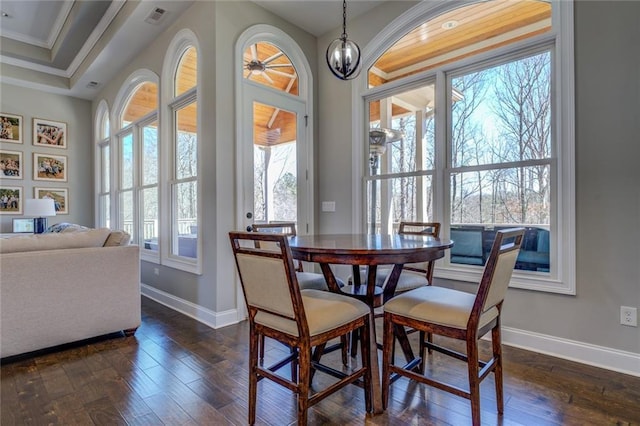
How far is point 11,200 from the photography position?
5348 millimetres

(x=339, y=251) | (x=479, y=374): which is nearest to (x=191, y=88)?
(x=339, y=251)

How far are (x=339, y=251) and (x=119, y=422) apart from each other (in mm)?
1381

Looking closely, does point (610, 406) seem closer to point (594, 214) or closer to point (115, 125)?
point (594, 214)

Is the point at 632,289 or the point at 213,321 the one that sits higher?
the point at 632,289

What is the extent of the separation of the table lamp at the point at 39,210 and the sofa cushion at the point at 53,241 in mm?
3295

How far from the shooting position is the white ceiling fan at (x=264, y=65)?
3.41m

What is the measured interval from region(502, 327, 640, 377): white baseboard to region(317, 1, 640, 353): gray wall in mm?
38

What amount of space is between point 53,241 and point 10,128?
4427mm

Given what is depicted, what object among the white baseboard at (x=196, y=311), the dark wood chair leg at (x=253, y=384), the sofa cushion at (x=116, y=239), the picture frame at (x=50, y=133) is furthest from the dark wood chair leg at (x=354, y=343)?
the picture frame at (x=50, y=133)

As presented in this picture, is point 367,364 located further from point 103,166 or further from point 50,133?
point 50,133

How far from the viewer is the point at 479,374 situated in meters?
1.51

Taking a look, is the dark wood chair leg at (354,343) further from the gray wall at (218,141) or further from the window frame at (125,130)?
the window frame at (125,130)

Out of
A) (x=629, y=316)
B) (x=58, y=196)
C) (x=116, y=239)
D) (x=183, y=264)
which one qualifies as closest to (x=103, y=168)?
(x=58, y=196)

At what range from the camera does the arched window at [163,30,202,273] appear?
→ 341 centimetres
